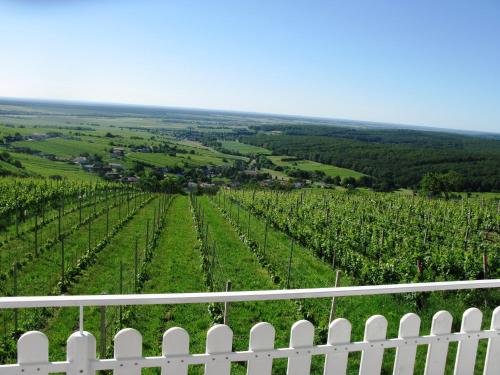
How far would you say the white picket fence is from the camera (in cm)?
206

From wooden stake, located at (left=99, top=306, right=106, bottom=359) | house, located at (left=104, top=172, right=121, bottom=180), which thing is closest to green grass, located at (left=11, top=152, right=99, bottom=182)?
house, located at (left=104, top=172, right=121, bottom=180)

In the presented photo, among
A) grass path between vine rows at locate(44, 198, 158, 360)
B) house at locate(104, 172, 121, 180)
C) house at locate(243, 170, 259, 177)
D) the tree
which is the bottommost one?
house at locate(243, 170, 259, 177)

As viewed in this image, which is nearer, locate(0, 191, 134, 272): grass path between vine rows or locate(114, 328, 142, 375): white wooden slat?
locate(114, 328, 142, 375): white wooden slat

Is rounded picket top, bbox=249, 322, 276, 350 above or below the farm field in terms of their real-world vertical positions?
above

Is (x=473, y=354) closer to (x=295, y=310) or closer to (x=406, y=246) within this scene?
(x=295, y=310)

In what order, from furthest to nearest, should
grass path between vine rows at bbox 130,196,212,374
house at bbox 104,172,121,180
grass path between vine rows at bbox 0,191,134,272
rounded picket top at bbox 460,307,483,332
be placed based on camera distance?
house at bbox 104,172,121,180 < grass path between vine rows at bbox 0,191,134,272 < grass path between vine rows at bbox 130,196,212,374 < rounded picket top at bbox 460,307,483,332

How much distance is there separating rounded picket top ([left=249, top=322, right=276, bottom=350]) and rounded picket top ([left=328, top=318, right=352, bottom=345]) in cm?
39

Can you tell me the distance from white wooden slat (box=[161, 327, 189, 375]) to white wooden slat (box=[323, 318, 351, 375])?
0.89 metres

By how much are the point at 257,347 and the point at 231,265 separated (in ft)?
36.7

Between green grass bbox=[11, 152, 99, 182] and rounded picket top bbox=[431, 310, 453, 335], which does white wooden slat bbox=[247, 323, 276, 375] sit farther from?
green grass bbox=[11, 152, 99, 182]

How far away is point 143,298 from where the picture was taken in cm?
209

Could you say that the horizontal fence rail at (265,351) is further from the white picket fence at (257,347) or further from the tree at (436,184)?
the tree at (436,184)

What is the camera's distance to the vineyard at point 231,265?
7.76m

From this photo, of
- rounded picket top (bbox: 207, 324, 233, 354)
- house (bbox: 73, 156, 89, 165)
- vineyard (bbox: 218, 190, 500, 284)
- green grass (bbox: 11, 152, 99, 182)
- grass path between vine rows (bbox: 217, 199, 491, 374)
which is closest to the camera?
rounded picket top (bbox: 207, 324, 233, 354)
